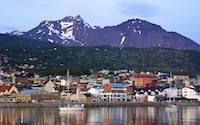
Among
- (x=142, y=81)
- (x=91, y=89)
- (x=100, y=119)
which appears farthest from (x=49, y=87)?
→ (x=100, y=119)

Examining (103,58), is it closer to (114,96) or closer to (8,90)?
(114,96)

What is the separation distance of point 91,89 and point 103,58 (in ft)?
159

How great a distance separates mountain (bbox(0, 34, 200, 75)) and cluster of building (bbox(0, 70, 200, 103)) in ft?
51.9

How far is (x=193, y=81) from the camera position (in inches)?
4663

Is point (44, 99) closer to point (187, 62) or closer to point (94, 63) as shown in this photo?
point (94, 63)

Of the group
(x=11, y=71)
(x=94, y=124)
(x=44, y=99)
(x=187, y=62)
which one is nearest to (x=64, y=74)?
(x=11, y=71)

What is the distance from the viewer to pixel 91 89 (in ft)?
297

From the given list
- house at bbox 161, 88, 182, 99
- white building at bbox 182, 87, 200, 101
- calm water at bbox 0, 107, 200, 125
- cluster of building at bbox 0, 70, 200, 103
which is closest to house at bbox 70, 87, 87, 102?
cluster of building at bbox 0, 70, 200, 103

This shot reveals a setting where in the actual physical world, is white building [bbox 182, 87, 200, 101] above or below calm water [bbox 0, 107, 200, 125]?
above

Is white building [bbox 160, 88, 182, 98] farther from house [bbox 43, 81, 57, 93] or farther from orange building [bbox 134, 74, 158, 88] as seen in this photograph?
house [bbox 43, 81, 57, 93]

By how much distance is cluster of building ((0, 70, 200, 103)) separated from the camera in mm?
80250

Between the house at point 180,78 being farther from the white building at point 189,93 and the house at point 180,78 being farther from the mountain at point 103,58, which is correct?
the white building at point 189,93

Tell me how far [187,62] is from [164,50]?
7960 mm

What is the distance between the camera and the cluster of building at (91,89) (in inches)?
3159
